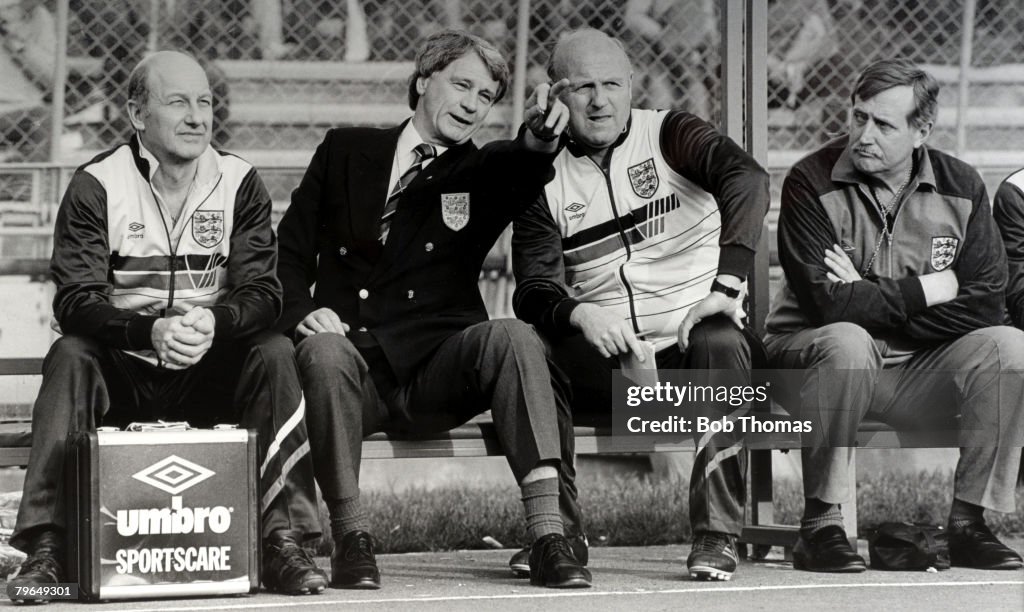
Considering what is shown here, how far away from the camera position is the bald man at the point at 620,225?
13.1 feet

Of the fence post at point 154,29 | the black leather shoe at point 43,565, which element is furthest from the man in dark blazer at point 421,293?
the fence post at point 154,29

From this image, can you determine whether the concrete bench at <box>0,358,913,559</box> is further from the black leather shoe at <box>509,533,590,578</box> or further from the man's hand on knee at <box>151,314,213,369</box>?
the man's hand on knee at <box>151,314,213,369</box>

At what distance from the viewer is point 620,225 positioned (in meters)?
4.18

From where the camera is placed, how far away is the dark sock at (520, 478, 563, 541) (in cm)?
360

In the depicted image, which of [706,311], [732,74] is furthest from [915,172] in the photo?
[706,311]

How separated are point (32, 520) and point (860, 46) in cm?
437

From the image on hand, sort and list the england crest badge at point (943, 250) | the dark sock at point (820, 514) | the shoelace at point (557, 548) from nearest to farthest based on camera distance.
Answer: the shoelace at point (557, 548), the dark sock at point (820, 514), the england crest badge at point (943, 250)

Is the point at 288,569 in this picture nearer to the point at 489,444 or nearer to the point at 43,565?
the point at 43,565

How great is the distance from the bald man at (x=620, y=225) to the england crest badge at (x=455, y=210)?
0.16 metres

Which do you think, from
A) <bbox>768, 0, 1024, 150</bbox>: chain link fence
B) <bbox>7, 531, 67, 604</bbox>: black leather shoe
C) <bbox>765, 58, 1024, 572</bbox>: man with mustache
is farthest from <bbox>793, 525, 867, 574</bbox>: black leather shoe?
<bbox>768, 0, 1024, 150</bbox>: chain link fence

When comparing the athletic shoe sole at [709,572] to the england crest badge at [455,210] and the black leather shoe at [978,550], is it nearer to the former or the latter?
the black leather shoe at [978,550]

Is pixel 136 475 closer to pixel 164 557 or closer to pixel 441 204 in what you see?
pixel 164 557

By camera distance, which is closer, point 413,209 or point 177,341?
point 177,341

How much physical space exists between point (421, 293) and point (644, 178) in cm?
71
